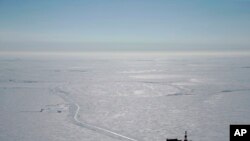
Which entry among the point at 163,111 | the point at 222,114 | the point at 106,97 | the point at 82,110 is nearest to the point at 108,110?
the point at 82,110

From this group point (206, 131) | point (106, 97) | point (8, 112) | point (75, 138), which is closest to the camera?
point (75, 138)

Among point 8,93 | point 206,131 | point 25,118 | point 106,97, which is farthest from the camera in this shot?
point 8,93

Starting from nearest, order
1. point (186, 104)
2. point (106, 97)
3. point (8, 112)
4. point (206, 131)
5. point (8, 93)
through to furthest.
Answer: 1. point (206, 131)
2. point (8, 112)
3. point (186, 104)
4. point (106, 97)
5. point (8, 93)

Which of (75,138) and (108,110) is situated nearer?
(75,138)

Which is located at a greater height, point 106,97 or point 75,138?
point 106,97

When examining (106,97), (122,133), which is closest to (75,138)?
(122,133)

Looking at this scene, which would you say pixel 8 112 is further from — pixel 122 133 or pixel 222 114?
pixel 222 114

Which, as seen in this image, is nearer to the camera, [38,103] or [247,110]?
[247,110]

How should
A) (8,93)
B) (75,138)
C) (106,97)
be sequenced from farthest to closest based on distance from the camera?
(8,93), (106,97), (75,138)

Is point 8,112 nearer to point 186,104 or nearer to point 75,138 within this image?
point 75,138
